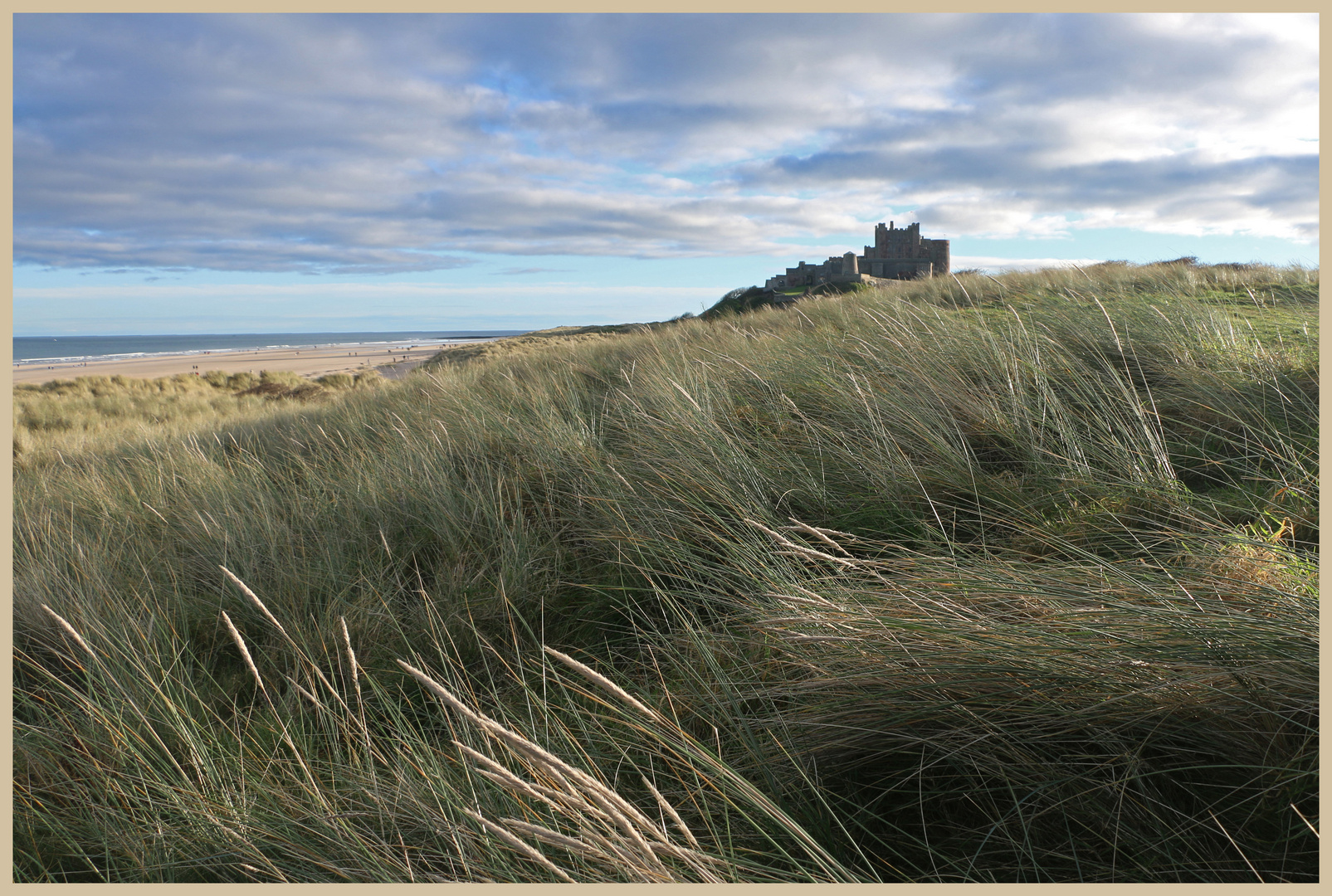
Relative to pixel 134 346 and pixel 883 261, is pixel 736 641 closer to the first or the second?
pixel 883 261

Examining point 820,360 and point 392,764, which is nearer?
point 392,764

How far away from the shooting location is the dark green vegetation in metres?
1.24

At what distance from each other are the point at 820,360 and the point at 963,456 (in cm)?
185

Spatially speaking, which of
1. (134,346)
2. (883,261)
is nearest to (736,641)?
(883,261)

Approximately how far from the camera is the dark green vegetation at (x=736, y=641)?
1235 millimetres

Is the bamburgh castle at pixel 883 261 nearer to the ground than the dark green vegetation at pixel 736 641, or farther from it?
farther from it

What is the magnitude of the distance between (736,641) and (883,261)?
33403 millimetres

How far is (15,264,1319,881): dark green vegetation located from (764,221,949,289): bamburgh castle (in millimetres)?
22597

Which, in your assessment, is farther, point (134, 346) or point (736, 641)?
point (134, 346)

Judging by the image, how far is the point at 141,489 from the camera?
14.1ft

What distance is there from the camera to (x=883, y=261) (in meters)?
31.9

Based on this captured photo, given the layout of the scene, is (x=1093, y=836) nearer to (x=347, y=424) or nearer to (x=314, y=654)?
(x=314, y=654)

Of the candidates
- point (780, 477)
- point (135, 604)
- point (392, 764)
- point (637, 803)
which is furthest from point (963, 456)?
point (135, 604)

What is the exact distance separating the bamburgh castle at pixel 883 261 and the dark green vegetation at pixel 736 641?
2260 cm
